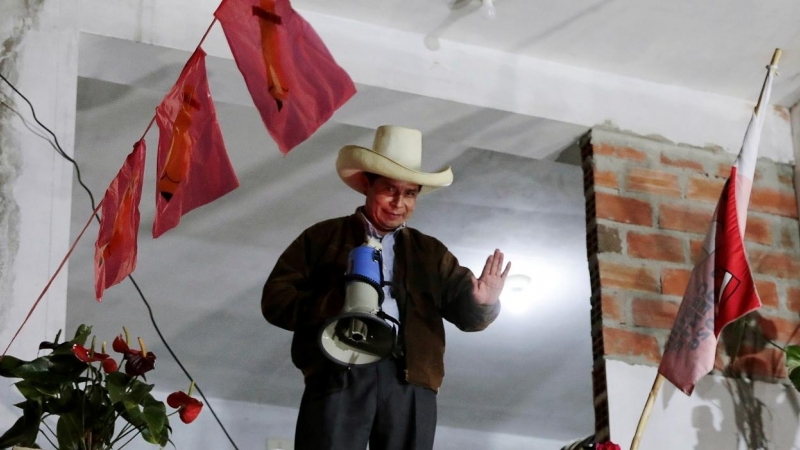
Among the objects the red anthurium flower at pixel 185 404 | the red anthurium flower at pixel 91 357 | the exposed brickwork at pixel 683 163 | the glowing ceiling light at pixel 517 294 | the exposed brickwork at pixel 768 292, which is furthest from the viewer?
the glowing ceiling light at pixel 517 294

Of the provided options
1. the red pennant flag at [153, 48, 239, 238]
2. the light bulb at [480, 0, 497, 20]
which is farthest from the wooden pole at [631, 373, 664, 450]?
the red pennant flag at [153, 48, 239, 238]

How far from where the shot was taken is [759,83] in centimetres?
304

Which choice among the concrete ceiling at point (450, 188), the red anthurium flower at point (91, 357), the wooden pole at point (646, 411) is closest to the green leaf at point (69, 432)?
the red anthurium flower at point (91, 357)

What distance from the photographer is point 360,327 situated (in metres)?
2.10

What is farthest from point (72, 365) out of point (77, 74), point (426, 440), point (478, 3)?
point (478, 3)

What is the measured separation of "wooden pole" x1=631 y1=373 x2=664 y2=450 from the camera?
2.42 metres

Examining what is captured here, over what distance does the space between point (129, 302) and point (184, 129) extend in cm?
207

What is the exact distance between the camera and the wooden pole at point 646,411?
7.95 ft

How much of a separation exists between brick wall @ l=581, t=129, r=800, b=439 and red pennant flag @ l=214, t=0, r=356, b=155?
99 cm

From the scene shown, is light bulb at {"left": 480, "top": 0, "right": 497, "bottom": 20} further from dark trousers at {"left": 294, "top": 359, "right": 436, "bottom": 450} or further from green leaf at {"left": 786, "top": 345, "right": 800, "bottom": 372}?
green leaf at {"left": 786, "top": 345, "right": 800, "bottom": 372}

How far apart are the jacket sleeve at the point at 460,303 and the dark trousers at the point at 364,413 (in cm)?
19

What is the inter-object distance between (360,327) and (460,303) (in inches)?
10.4

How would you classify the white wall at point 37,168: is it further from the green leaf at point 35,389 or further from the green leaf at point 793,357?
the green leaf at point 793,357

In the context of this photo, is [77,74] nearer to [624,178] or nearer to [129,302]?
[624,178]
